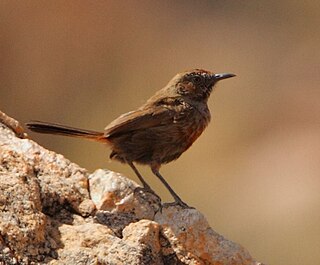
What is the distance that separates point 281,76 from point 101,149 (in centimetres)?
468

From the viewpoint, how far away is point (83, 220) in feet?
20.2

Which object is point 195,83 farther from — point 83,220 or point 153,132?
point 83,220

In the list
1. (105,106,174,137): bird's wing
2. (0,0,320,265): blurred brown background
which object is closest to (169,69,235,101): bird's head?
(105,106,174,137): bird's wing

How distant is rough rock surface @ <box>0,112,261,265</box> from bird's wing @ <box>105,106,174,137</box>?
3.84 feet

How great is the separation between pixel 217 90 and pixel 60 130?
579 inches

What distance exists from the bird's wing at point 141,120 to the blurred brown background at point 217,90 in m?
8.76

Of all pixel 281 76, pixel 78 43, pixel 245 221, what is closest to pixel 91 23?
pixel 78 43

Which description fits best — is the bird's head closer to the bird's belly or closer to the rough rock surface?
the bird's belly

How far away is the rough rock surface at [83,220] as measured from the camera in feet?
18.5

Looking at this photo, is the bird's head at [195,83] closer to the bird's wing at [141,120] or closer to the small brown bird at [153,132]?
the small brown bird at [153,132]

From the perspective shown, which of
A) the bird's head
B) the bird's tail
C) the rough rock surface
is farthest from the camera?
the bird's head

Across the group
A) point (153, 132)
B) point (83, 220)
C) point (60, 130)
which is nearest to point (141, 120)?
point (153, 132)

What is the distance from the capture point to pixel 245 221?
60.1ft

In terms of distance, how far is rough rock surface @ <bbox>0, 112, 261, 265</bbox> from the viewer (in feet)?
18.5
